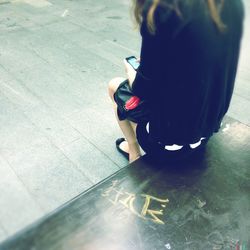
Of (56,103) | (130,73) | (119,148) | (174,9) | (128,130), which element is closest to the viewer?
(174,9)

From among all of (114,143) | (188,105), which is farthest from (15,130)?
(188,105)

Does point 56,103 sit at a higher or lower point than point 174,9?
lower

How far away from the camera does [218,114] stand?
1.86 m

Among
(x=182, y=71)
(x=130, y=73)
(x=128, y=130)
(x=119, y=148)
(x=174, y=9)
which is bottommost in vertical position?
(x=119, y=148)

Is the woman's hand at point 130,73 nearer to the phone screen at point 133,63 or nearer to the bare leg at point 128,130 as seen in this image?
the phone screen at point 133,63

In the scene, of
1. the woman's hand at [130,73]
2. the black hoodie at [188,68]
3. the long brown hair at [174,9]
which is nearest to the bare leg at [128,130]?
the woman's hand at [130,73]

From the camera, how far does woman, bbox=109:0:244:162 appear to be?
143cm

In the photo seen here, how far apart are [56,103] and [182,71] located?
6.30 feet

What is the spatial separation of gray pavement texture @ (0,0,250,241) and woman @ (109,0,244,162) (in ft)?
2.32

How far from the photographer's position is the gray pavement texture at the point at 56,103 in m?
2.34

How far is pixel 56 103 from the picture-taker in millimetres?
3230

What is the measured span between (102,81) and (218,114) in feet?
6.55

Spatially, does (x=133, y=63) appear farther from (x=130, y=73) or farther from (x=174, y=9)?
(x=174, y=9)

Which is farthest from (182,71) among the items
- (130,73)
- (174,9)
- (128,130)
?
(128,130)
